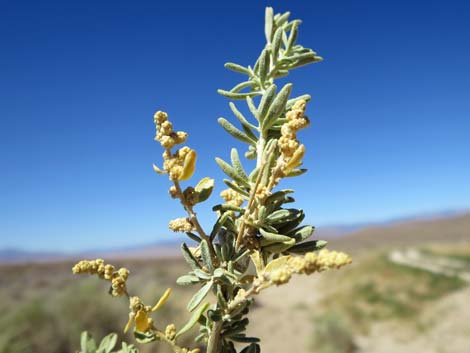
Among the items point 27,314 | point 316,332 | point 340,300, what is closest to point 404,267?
point 340,300

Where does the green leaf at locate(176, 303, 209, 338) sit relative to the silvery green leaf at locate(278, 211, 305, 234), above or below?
below

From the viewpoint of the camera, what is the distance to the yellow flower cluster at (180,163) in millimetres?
692

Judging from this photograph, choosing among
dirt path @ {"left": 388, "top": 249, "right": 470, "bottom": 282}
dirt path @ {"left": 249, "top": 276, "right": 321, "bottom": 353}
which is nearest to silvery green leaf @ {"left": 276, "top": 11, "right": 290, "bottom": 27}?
dirt path @ {"left": 249, "top": 276, "right": 321, "bottom": 353}

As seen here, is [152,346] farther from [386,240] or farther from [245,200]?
[386,240]

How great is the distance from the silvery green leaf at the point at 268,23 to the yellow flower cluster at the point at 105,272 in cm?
80

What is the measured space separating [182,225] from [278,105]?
37cm

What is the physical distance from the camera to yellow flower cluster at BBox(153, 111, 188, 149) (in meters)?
0.69

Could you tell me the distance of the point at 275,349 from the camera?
33.6ft

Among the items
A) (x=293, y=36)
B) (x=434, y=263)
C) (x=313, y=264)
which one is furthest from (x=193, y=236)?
(x=434, y=263)

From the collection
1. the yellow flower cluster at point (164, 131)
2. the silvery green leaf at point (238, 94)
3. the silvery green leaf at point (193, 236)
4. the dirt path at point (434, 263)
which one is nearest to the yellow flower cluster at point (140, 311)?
the silvery green leaf at point (193, 236)

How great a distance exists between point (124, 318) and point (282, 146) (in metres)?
10.5

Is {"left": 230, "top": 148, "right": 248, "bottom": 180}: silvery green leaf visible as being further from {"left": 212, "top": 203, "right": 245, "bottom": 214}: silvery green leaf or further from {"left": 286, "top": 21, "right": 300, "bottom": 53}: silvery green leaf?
{"left": 286, "top": 21, "right": 300, "bottom": 53}: silvery green leaf

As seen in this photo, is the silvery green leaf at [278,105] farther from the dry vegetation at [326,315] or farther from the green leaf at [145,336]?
the dry vegetation at [326,315]

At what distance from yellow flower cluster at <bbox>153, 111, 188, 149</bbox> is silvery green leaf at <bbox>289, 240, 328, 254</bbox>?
15.8 inches
